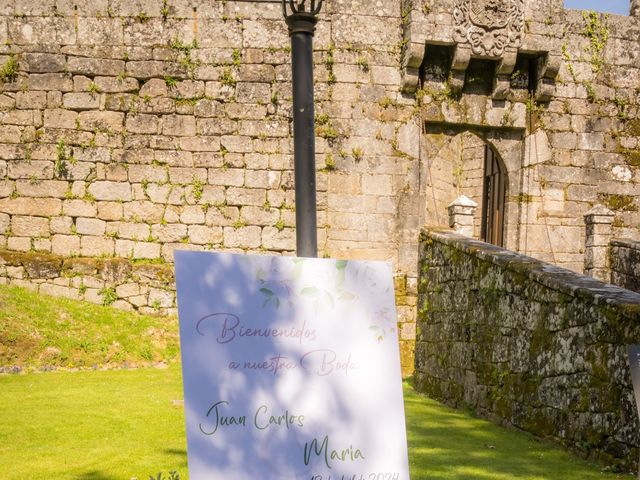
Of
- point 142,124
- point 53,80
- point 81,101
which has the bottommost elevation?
point 142,124

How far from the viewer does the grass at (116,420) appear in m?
5.35

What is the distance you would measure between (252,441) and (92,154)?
345 inches

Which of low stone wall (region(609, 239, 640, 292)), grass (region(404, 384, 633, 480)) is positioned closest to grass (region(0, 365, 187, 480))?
grass (region(404, 384, 633, 480))

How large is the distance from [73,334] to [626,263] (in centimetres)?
726

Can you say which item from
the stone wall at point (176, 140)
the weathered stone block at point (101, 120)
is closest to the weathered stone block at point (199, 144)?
the stone wall at point (176, 140)

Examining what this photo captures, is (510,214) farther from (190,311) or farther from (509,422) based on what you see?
(190,311)

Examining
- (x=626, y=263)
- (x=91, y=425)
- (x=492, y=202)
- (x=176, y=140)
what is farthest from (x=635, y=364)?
(x=492, y=202)

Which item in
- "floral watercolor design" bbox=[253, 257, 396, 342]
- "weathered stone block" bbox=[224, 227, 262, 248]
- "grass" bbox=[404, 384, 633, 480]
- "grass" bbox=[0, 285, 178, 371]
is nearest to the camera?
"floral watercolor design" bbox=[253, 257, 396, 342]

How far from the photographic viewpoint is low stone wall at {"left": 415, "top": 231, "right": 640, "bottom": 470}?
17.8ft

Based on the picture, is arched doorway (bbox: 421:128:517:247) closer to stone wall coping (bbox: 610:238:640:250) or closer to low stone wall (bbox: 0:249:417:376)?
stone wall coping (bbox: 610:238:640:250)

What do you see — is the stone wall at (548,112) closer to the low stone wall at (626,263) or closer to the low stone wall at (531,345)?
the low stone wall at (626,263)

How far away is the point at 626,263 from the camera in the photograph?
11367 mm

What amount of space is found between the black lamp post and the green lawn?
6.05 feet

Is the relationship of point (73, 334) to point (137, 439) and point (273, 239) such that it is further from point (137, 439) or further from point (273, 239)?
point (137, 439)
